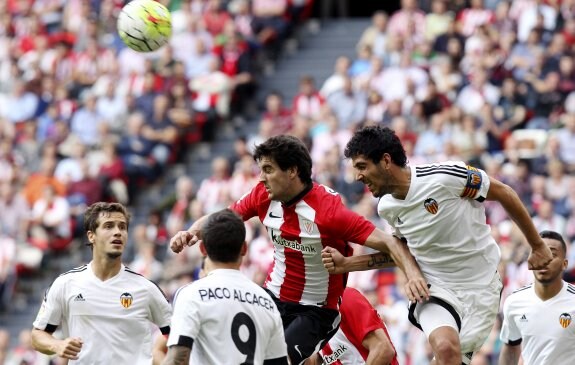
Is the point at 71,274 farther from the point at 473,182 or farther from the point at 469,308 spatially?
the point at 473,182

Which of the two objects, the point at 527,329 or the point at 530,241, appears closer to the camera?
the point at 530,241

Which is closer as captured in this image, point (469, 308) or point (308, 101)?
point (469, 308)

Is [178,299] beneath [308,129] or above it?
above

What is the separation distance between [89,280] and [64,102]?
13131mm

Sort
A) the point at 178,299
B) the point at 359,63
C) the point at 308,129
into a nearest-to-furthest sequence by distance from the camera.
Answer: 1. the point at 178,299
2. the point at 308,129
3. the point at 359,63

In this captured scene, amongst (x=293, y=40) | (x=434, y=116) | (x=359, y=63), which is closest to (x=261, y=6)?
(x=293, y=40)

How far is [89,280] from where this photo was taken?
968 cm

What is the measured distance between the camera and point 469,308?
29.8 ft

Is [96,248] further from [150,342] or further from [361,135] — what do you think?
[361,135]

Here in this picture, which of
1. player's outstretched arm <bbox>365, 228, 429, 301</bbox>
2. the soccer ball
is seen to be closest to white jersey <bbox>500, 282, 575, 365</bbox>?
player's outstretched arm <bbox>365, 228, 429, 301</bbox>

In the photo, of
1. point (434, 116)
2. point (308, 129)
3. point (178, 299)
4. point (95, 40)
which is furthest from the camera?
point (95, 40)

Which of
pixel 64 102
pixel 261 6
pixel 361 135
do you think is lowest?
pixel 64 102

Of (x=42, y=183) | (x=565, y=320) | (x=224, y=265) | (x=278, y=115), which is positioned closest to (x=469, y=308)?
(x=565, y=320)

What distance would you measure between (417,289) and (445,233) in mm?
485
